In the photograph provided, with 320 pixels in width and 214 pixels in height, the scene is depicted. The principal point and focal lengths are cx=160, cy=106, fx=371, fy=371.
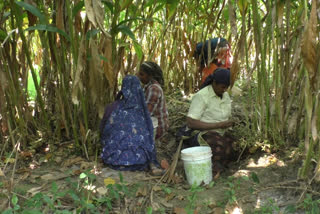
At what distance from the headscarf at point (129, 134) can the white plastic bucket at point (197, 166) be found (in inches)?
12.5

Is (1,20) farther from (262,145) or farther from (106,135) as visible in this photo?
(262,145)

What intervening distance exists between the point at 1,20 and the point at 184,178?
1600 mm

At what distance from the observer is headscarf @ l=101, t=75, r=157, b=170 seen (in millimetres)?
2529

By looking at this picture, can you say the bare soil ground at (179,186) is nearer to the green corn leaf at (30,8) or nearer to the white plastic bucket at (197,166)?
the white plastic bucket at (197,166)

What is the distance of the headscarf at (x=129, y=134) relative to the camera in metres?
2.53

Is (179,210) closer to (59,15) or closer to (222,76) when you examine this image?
(222,76)

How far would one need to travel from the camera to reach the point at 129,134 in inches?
103

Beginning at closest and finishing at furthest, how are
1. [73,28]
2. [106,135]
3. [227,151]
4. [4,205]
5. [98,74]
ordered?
1. [4,205]
2. [98,74]
3. [73,28]
4. [106,135]
5. [227,151]

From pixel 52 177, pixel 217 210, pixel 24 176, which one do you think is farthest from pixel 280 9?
pixel 24 176

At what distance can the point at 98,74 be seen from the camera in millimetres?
2133

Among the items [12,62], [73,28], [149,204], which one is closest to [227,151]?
[149,204]

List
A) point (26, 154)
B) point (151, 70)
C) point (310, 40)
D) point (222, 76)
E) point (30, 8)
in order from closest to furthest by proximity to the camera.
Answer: point (310, 40) < point (30, 8) < point (26, 154) < point (222, 76) < point (151, 70)

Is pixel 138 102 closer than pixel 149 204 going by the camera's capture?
No

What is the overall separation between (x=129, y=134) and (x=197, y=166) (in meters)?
→ 0.54
